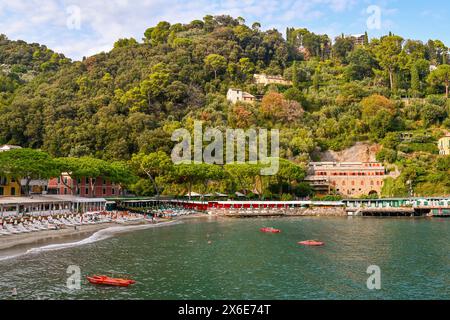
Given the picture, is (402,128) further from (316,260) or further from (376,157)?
(316,260)

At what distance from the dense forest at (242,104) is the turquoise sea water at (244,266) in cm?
4557

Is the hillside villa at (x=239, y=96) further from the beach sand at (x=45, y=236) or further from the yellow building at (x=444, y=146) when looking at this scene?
the beach sand at (x=45, y=236)

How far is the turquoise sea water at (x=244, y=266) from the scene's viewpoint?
3356 centimetres

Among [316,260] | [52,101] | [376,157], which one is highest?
[52,101]

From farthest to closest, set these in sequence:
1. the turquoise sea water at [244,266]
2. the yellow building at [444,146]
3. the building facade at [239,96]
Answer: the building facade at [239,96], the yellow building at [444,146], the turquoise sea water at [244,266]

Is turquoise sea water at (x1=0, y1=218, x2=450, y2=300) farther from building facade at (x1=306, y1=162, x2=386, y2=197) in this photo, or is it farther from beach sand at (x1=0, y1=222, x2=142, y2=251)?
building facade at (x1=306, y1=162, x2=386, y2=197)

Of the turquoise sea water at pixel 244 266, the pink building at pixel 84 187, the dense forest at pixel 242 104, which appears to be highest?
the dense forest at pixel 242 104

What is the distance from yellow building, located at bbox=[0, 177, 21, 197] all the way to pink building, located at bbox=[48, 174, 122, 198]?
11941mm

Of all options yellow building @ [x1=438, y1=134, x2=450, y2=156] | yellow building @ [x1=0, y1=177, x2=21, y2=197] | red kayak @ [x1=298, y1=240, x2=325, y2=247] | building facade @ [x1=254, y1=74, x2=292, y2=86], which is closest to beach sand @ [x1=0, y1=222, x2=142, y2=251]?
yellow building @ [x1=0, y1=177, x2=21, y2=197]

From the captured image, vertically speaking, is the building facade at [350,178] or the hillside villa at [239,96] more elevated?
the hillside villa at [239,96]

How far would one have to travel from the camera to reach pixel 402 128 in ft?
421

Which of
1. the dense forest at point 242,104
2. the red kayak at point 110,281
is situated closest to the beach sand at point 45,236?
the red kayak at point 110,281
